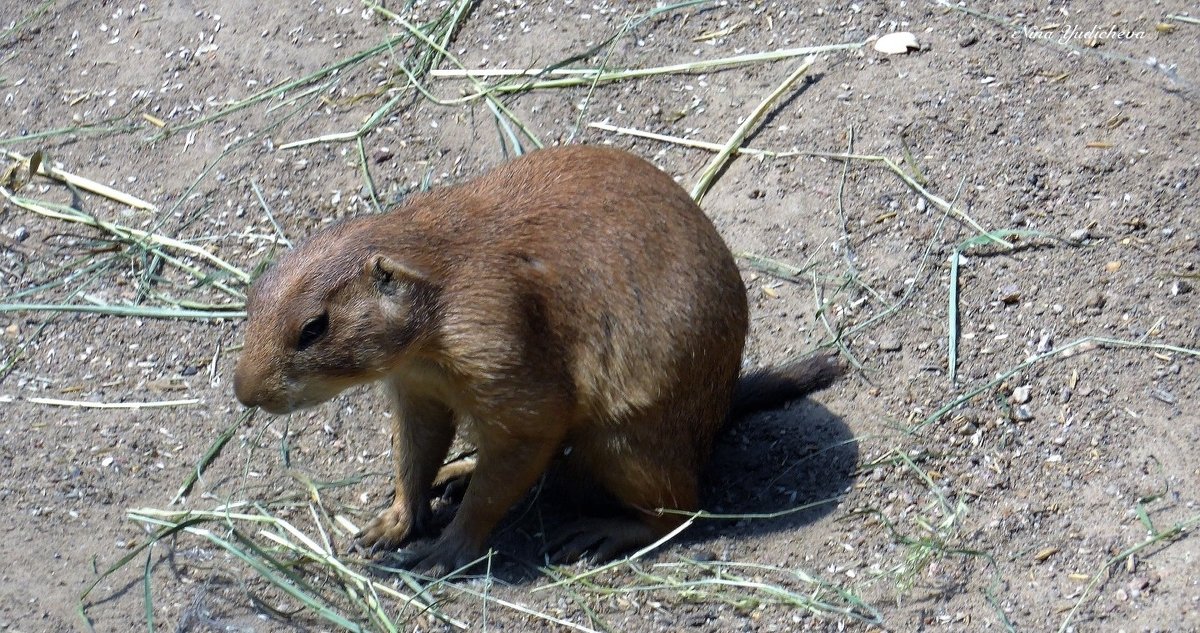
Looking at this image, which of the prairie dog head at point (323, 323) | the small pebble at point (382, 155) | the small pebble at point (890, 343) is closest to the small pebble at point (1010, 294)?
the small pebble at point (890, 343)

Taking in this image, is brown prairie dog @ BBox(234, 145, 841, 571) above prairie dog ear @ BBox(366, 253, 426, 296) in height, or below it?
below

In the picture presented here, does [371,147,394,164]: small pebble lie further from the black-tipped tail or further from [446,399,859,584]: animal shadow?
the black-tipped tail

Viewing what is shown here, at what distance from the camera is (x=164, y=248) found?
643 centimetres

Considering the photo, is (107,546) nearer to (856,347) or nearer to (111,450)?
(111,450)

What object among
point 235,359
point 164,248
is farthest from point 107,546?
point 164,248

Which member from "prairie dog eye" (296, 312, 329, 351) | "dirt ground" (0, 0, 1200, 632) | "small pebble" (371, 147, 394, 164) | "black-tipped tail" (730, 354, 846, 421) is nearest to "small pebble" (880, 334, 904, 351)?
"dirt ground" (0, 0, 1200, 632)

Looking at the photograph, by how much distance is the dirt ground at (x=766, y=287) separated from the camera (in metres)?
4.61

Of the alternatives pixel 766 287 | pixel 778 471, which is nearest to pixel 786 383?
pixel 778 471

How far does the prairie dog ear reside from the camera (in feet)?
13.7

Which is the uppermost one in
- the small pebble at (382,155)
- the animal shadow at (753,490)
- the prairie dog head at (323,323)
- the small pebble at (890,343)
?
the prairie dog head at (323,323)

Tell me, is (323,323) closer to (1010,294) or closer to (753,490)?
(753,490)

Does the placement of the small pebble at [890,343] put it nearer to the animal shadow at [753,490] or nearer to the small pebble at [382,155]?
the animal shadow at [753,490]

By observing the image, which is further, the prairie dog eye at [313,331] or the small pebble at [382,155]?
the small pebble at [382,155]

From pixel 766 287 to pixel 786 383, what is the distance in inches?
27.1
